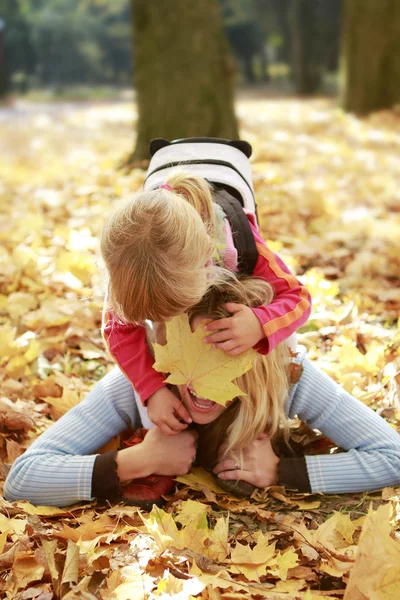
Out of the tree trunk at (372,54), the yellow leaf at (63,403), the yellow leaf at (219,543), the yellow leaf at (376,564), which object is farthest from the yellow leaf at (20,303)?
the tree trunk at (372,54)

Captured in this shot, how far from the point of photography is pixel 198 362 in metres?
1.65

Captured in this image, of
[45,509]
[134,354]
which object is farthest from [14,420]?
[134,354]

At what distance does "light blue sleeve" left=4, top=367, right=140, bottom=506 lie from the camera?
1.77 m

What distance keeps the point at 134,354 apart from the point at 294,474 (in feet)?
1.84

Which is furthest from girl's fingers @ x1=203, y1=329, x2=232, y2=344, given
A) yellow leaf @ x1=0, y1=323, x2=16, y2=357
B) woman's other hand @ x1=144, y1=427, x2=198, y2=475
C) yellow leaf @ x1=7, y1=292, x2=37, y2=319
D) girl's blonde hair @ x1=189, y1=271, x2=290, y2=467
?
yellow leaf @ x1=7, y1=292, x2=37, y2=319

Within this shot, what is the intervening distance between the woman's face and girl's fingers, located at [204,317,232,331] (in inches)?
9.0

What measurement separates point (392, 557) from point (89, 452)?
1005 millimetres

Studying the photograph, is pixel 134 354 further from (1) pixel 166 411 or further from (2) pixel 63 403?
(2) pixel 63 403

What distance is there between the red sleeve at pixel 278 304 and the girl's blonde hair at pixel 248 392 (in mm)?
50

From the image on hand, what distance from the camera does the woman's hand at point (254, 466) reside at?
5.94 feet

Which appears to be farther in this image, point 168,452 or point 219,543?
point 168,452

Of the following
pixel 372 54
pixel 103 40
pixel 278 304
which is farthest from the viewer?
pixel 103 40

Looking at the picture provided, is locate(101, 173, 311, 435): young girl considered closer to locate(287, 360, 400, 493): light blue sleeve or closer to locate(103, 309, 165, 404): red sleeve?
locate(103, 309, 165, 404): red sleeve

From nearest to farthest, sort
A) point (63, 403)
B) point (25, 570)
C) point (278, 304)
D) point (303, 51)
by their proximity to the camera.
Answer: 1. point (25, 570)
2. point (278, 304)
3. point (63, 403)
4. point (303, 51)
